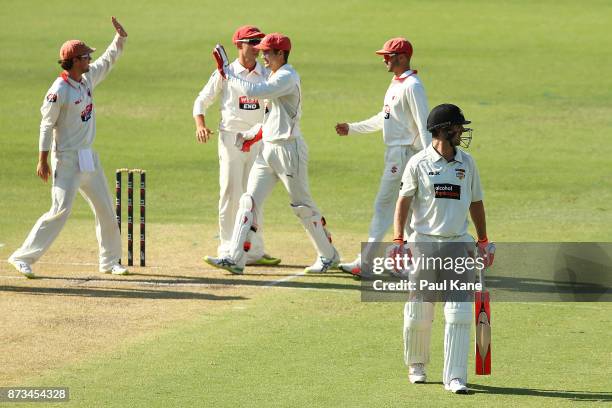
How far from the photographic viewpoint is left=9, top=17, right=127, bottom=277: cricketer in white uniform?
1354 cm

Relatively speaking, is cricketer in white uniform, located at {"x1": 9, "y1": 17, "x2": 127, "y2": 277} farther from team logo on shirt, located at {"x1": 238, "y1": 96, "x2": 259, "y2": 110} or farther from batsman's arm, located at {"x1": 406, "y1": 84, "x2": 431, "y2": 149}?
batsman's arm, located at {"x1": 406, "y1": 84, "x2": 431, "y2": 149}

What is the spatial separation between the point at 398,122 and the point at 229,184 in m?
2.20

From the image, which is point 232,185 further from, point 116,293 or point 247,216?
point 116,293

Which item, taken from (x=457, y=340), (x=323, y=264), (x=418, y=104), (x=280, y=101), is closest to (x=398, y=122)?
(x=418, y=104)

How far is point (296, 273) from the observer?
14445 mm

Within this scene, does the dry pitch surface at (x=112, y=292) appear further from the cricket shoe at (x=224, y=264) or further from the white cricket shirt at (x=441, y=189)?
the white cricket shirt at (x=441, y=189)

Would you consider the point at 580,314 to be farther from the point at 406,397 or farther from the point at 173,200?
the point at 173,200

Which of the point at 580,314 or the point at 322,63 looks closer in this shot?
the point at 580,314

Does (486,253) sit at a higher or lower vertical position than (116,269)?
higher

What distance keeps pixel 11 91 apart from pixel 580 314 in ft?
55.4

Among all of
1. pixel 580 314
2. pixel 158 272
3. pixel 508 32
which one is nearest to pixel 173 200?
pixel 158 272

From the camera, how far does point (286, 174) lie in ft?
45.9

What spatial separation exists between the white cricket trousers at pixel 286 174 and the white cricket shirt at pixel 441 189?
407 centimetres

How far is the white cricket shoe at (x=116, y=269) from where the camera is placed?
46.3ft
